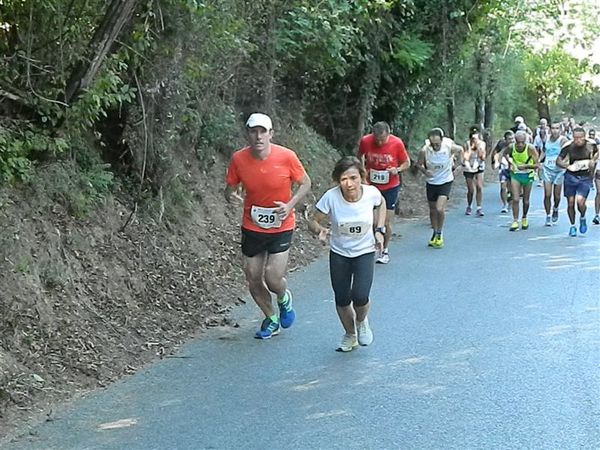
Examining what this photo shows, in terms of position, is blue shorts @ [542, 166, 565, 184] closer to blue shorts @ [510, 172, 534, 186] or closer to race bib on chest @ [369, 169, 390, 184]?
blue shorts @ [510, 172, 534, 186]

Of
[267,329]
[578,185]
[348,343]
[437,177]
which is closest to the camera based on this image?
[348,343]

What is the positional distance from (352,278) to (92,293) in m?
2.33

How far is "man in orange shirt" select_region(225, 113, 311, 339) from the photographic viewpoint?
26.2ft

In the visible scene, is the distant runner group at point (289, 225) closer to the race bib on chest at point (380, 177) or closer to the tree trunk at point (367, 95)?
the race bib on chest at point (380, 177)

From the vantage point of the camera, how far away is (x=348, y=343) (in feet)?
25.9

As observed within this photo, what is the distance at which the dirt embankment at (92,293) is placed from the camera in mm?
6688

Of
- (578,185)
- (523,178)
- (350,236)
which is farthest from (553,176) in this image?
(350,236)

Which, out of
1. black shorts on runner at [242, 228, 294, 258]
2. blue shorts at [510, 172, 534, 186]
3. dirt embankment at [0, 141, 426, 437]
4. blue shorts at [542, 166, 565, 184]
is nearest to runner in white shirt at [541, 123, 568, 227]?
blue shorts at [542, 166, 565, 184]

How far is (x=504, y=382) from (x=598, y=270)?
5255 mm

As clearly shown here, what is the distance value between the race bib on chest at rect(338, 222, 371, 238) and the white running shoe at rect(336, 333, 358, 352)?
90 cm

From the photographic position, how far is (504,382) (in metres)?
6.89

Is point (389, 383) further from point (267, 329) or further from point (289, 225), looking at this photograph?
point (289, 225)

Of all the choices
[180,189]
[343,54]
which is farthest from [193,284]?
[343,54]

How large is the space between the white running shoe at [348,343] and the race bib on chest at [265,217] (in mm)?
1143
